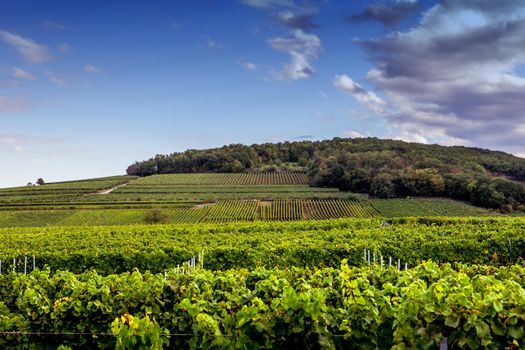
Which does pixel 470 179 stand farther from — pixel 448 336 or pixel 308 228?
pixel 448 336

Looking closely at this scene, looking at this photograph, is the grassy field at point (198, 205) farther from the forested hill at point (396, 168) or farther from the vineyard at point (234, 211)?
the forested hill at point (396, 168)

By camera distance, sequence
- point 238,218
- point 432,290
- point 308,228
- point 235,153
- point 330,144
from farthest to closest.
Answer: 1. point 330,144
2. point 235,153
3. point 238,218
4. point 308,228
5. point 432,290

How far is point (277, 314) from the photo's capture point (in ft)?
18.6

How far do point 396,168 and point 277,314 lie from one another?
95799mm

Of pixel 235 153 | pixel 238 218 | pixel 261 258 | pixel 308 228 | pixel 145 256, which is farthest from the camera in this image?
pixel 235 153

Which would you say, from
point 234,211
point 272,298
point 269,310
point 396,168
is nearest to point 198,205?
point 234,211

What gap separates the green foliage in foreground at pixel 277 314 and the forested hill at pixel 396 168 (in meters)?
80.1

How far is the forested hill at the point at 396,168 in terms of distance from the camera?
8131 cm

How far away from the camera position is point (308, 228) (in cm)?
2920

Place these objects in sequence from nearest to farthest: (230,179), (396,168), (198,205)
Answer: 1. (198,205)
2. (396,168)
3. (230,179)

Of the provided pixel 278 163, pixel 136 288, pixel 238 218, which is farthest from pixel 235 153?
pixel 136 288

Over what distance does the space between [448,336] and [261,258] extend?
37.3ft

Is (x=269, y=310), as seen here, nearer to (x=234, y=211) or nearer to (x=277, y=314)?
(x=277, y=314)

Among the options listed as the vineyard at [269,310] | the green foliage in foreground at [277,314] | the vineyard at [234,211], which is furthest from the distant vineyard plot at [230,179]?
the green foliage in foreground at [277,314]
